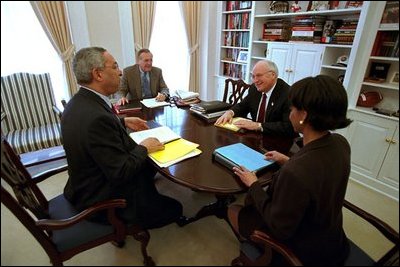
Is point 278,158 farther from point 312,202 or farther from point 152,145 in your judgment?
point 152,145

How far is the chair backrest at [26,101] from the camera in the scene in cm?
212

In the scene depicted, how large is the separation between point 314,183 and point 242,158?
1.28 feet

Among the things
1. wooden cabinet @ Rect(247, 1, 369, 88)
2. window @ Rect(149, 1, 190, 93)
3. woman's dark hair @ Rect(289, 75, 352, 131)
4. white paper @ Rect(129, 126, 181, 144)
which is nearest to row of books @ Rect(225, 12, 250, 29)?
wooden cabinet @ Rect(247, 1, 369, 88)

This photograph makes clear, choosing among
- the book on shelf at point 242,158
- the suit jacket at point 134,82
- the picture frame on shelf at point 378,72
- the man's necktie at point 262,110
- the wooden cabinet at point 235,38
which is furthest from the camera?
the wooden cabinet at point 235,38

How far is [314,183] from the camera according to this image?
0.72 metres

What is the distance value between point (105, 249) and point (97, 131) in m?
0.48

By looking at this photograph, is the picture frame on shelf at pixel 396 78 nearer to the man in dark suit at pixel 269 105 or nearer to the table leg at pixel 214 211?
the man in dark suit at pixel 269 105

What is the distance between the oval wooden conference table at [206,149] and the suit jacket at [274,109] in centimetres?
6

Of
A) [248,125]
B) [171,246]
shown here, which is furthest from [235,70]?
[171,246]

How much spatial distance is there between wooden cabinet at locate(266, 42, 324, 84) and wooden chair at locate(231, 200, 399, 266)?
1757 millimetres

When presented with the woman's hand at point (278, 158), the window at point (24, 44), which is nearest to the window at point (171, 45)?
the window at point (24, 44)

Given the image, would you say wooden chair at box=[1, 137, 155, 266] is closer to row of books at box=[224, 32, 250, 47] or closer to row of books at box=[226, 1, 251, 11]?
row of books at box=[224, 32, 250, 47]

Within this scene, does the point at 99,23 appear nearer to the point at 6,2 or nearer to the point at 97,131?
the point at 6,2

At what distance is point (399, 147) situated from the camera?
70 cm
